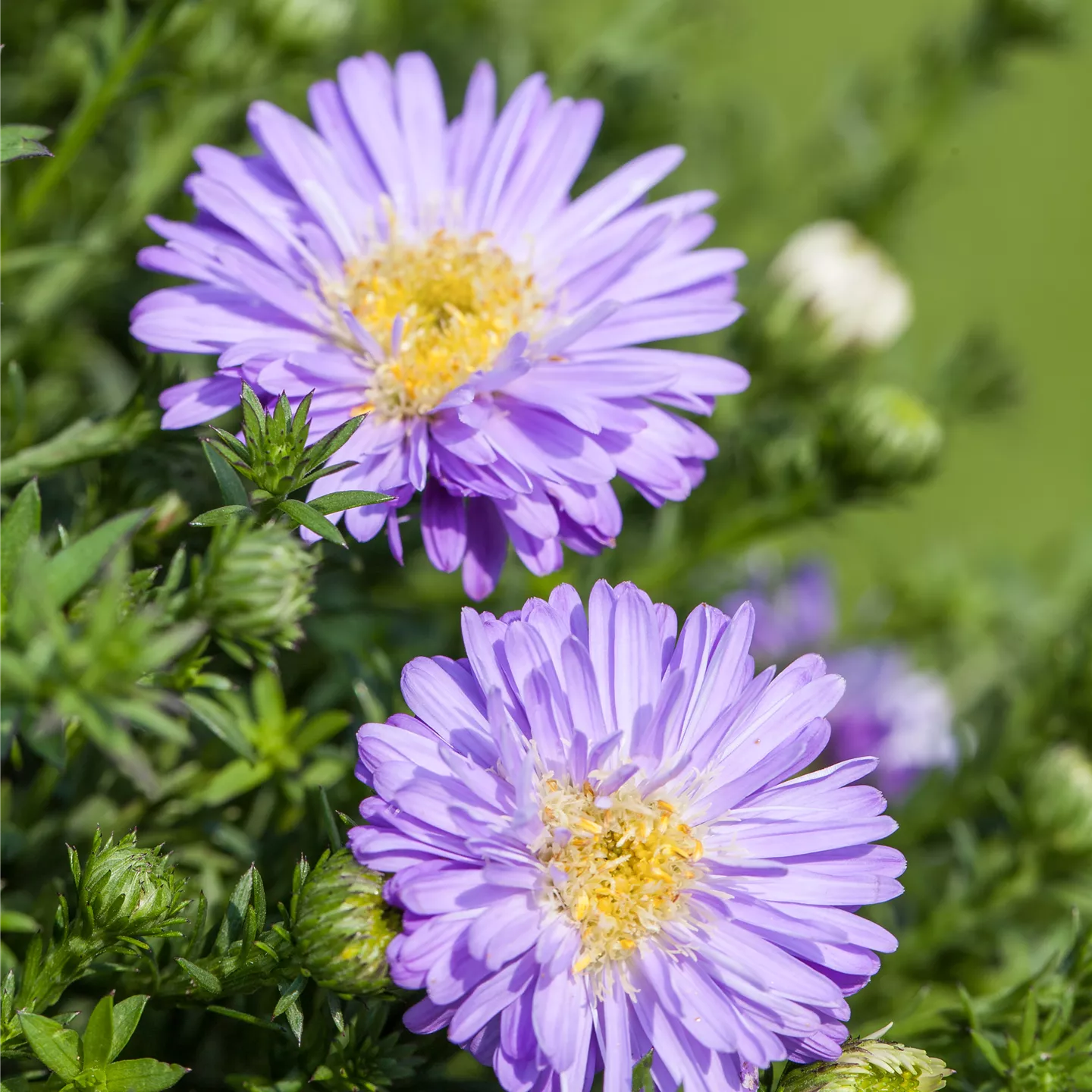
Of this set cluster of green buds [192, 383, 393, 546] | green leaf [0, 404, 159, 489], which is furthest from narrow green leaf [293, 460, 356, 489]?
green leaf [0, 404, 159, 489]

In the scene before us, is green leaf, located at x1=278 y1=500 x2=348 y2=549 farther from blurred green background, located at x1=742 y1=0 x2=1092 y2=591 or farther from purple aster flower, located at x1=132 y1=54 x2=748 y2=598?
blurred green background, located at x1=742 y1=0 x2=1092 y2=591

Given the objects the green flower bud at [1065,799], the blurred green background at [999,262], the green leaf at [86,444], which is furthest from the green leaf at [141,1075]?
the blurred green background at [999,262]

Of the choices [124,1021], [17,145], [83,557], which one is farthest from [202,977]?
[17,145]

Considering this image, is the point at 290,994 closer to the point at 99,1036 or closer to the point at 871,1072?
the point at 99,1036

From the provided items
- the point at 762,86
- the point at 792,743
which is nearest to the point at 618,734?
the point at 792,743

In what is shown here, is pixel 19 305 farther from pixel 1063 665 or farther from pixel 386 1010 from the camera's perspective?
pixel 1063 665
